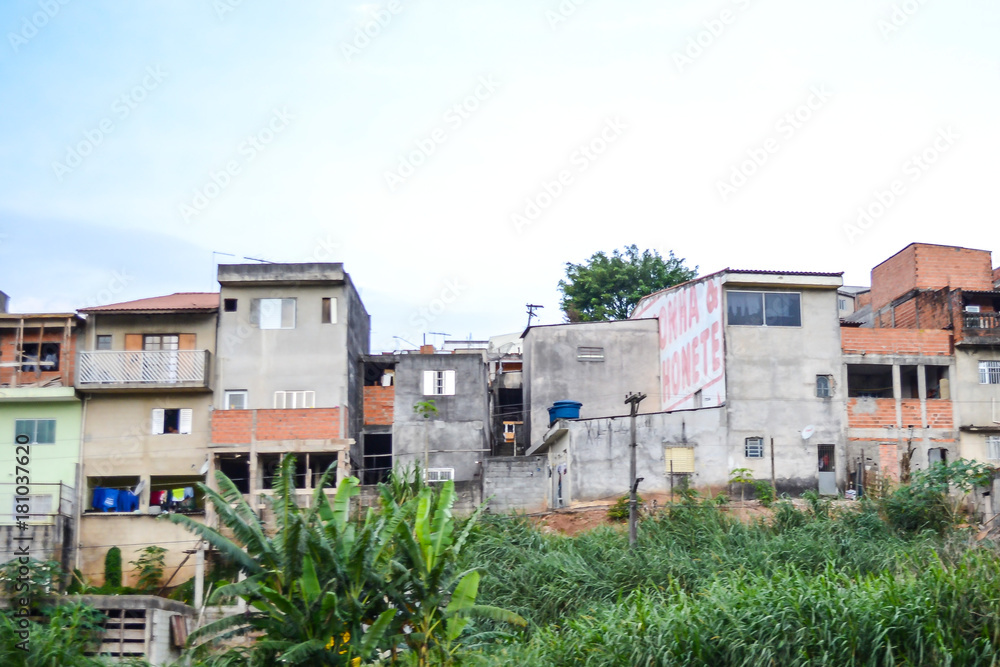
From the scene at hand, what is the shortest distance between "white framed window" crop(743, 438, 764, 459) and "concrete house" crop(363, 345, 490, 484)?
28.0 ft

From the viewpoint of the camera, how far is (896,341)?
3569 centimetres

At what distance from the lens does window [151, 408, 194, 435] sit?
117 feet

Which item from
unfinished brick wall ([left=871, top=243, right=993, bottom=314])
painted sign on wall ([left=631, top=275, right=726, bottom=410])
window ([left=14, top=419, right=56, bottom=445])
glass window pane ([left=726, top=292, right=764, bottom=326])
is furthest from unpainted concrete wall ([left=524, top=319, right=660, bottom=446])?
window ([left=14, top=419, right=56, bottom=445])

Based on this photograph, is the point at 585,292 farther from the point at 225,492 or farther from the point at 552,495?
the point at 225,492

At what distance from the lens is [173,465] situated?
35375 millimetres

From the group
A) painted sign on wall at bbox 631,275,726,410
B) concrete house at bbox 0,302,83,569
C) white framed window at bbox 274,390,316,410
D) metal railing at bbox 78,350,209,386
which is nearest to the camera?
concrete house at bbox 0,302,83,569

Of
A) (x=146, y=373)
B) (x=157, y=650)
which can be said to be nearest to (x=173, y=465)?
(x=146, y=373)

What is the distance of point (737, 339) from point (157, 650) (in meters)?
18.7

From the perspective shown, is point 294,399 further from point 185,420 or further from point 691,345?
point 691,345

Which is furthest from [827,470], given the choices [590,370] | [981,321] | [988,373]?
[590,370]

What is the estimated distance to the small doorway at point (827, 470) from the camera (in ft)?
112

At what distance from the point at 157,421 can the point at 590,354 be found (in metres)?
14.4

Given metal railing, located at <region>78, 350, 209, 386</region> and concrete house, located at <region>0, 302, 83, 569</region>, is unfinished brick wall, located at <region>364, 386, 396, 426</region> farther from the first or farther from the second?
concrete house, located at <region>0, 302, 83, 569</region>

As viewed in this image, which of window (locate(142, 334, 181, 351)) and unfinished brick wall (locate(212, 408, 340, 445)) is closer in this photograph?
unfinished brick wall (locate(212, 408, 340, 445))
